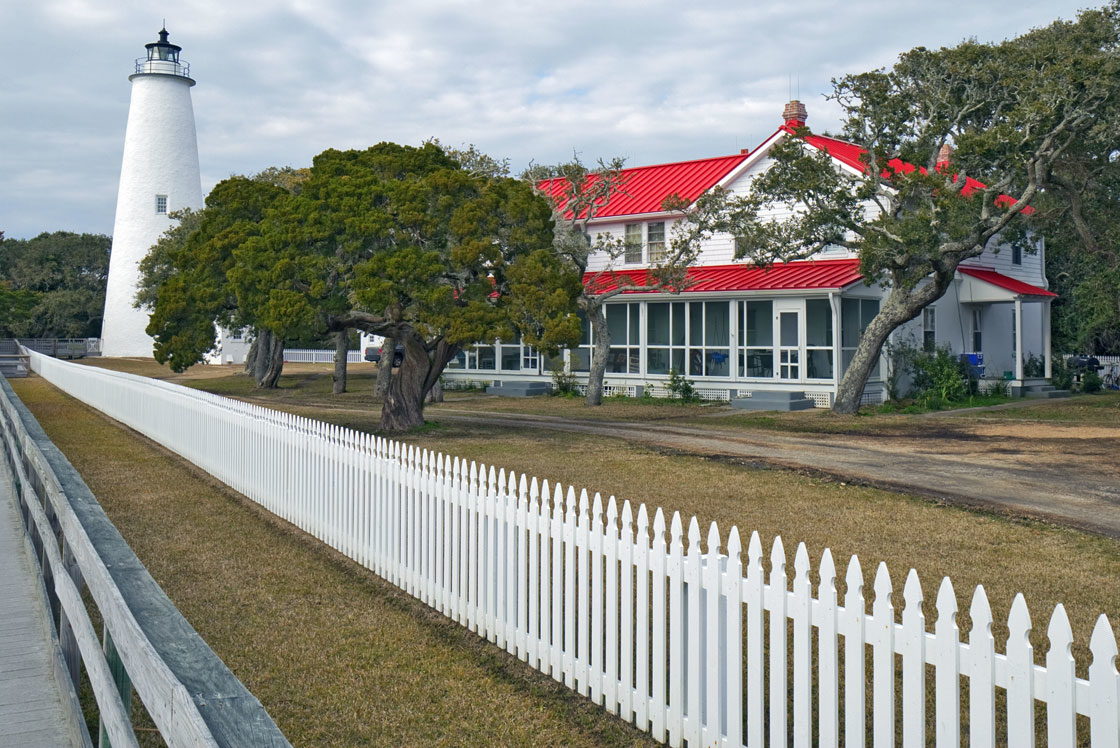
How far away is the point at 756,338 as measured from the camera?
2834 cm

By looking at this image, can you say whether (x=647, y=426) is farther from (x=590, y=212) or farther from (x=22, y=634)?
(x=22, y=634)

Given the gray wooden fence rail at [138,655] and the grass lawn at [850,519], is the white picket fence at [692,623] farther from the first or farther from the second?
the gray wooden fence rail at [138,655]

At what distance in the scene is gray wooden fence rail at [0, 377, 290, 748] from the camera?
7.52 feet

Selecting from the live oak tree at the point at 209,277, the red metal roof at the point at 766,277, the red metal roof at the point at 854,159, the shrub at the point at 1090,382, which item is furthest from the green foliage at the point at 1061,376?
the live oak tree at the point at 209,277

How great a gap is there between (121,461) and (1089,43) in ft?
83.4

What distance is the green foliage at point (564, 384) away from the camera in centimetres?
3203

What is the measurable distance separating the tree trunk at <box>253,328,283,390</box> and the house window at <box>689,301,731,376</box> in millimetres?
15121

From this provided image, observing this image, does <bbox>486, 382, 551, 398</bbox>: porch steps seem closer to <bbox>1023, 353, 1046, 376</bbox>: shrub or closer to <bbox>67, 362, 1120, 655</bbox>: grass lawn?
<bbox>67, 362, 1120, 655</bbox>: grass lawn

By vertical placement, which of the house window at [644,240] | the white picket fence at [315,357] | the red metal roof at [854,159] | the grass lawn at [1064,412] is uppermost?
the red metal roof at [854,159]

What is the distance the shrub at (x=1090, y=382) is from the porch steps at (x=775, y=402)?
1069 cm

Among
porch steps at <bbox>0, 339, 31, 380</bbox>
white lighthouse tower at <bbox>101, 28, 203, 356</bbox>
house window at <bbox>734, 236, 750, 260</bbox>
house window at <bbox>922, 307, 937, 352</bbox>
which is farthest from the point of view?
white lighthouse tower at <bbox>101, 28, 203, 356</bbox>

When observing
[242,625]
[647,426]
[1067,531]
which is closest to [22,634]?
[242,625]

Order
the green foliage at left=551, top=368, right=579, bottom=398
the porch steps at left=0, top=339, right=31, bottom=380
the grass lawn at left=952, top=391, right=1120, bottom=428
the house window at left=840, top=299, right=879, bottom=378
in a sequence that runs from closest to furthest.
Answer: the grass lawn at left=952, top=391, right=1120, bottom=428
the house window at left=840, top=299, right=879, bottom=378
the green foliage at left=551, top=368, right=579, bottom=398
the porch steps at left=0, top=339, right=31, bottom=380

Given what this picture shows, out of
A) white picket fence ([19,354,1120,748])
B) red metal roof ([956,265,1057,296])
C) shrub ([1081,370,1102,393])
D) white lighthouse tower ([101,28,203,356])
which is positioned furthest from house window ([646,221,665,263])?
white lighthouse tower ([101,28,203,356])
